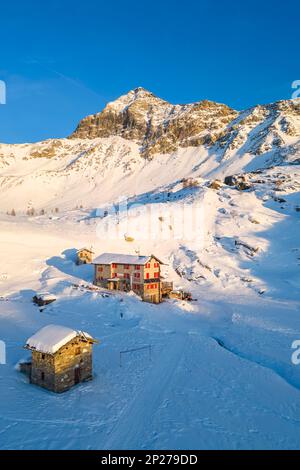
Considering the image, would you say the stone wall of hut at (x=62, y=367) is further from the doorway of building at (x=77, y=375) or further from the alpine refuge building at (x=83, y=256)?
the alpine refuge building at (x=83, y=256)

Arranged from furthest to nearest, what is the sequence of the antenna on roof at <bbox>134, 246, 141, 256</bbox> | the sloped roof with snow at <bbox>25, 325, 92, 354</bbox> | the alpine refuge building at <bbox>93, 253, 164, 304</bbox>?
1. the antenna on roof at <bbox>134, 246, 141, 256</bbox>
2. the alpine refuge building at <bbox>93, 253, 164, 304</bbox>
3. the sloped roof with snow at <bbox>25, 325, 92, 354</bbox>

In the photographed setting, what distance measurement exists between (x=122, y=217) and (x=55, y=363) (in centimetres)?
6849

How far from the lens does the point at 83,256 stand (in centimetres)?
6731

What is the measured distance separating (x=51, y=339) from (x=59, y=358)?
1.39 meters

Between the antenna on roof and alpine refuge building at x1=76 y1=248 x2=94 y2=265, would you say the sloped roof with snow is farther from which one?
the antenna on roof

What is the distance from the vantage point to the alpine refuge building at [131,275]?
53688mm

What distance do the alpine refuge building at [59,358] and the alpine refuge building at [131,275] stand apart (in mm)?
27849

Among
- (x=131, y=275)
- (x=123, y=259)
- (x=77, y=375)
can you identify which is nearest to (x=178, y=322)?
(x=131, y=275)

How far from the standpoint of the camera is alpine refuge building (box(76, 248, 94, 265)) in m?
66.9

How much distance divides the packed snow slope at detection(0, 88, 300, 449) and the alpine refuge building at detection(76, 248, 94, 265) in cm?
208

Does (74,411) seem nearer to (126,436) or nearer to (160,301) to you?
(126,436)

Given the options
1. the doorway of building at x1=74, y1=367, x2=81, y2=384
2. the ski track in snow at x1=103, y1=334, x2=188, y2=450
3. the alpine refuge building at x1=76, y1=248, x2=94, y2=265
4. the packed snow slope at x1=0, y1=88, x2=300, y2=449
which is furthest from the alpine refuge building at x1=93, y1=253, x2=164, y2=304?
the doorway of building at x1=74, y1=367, x2=81, y2=384

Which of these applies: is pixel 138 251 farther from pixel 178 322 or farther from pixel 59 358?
pixel 59 358
